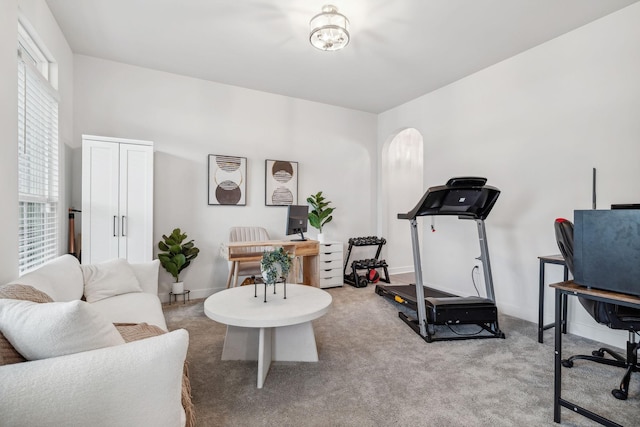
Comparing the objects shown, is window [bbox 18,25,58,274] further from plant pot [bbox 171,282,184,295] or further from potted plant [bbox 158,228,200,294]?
plant pot [bbox 171,282,184,295]

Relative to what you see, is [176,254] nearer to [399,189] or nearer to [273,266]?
[273,266]

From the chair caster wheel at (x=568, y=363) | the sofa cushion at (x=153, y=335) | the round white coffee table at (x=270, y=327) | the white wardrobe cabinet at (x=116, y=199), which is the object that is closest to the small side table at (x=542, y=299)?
the chair caster wheel at (x=568, y=363)

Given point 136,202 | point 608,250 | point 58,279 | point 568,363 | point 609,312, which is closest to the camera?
point 608,250

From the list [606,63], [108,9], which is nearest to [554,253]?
[606,63]

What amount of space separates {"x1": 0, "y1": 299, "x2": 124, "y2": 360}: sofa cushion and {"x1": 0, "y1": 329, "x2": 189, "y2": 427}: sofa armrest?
0.06 m

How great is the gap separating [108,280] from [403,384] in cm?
243

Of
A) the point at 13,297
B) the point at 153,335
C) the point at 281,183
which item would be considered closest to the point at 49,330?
the point at 13,297

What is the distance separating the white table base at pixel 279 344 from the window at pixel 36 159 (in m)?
1.65

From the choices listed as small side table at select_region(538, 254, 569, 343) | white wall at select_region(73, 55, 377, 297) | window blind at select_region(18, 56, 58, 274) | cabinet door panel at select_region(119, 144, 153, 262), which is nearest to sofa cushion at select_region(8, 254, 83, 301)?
window blind at select_region(18, 56, 58, 274)

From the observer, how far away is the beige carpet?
70.8 inches

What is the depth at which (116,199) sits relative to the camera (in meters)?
3.48

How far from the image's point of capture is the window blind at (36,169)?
2.38 meters

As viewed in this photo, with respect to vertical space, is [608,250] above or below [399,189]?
below

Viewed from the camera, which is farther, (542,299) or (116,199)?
(116,199)
